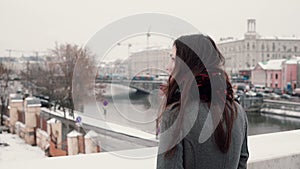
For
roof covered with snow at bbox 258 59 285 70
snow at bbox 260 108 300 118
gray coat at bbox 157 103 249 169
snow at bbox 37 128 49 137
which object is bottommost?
snow at bbox 37 128 49 137

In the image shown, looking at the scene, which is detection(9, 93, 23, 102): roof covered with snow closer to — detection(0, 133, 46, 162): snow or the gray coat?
detection(0, 133, 46, 162): snow

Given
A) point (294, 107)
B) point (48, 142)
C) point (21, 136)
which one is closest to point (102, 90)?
point (48, 142)

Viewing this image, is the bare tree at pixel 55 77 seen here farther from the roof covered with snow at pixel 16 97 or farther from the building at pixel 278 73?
the building at pixel 278 73

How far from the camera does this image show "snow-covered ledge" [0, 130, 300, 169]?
0.74 m

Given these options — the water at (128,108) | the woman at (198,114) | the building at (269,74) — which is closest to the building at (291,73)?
the building at (269,74)

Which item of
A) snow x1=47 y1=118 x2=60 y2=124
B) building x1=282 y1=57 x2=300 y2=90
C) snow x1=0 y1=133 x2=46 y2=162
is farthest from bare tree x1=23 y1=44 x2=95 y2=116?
building x1=282 y1=57 x2=300 y2=90

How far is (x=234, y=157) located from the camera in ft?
1.54

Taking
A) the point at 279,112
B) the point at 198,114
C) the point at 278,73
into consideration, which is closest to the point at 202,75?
the point at 198,114

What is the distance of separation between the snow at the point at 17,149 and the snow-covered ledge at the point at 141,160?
17.9ft

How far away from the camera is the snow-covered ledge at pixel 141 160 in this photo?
74cm

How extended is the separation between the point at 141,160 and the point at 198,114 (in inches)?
15.5

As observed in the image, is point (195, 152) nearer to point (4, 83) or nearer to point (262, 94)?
point (4, 83)

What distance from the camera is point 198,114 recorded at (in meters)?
0.43

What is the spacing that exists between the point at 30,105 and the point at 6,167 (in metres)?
7.07
